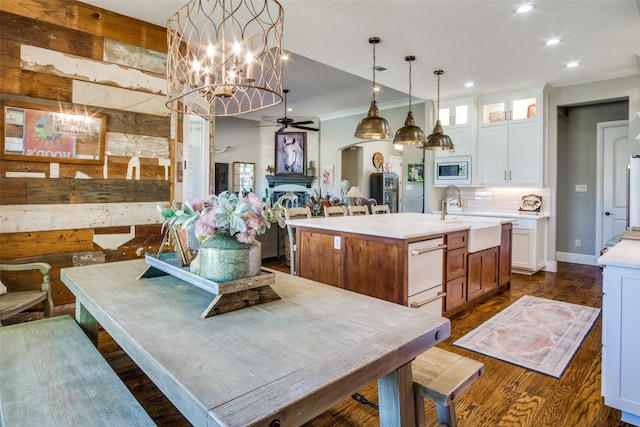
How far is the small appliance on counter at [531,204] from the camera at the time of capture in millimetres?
5609

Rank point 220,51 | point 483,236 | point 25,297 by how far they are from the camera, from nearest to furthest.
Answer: point 220,51, point 25,297, point 483,236

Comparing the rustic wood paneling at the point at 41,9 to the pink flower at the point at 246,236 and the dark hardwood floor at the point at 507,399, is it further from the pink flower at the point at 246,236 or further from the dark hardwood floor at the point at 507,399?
the pink flower at the point at 246,236

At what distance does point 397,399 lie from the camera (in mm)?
1228

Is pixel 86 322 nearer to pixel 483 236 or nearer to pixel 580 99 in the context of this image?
pixel 483 236

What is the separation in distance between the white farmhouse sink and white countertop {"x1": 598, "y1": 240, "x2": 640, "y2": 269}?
4.08 feet

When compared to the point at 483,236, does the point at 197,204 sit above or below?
above

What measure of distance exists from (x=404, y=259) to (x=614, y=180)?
493 centimetres

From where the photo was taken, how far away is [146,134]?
11.5 feet

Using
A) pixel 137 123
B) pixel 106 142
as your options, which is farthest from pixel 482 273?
pixel 106 142

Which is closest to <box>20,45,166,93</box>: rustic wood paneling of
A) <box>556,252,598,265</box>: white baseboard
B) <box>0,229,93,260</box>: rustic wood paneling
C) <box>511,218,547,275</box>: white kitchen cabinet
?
<box>0,229,93,260</box>: rustic wood paneling

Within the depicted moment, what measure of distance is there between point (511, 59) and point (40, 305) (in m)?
5.40

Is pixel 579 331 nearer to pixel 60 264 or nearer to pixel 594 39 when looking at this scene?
pixel 594 39

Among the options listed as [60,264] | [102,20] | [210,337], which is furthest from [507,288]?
[102,20]

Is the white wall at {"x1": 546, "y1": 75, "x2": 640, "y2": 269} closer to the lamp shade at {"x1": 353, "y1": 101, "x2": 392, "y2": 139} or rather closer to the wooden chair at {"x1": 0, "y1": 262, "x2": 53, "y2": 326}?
the lamp shade at {"x1": 353, "y1": 101, "x2": 392, "y2": 139}
